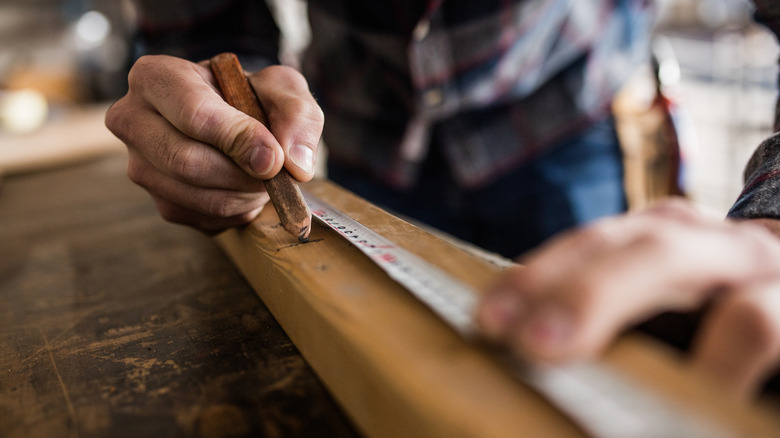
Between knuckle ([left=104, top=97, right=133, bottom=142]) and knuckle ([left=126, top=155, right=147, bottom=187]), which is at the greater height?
knuckle ([left=104, top=97, right=133, bottom=142])

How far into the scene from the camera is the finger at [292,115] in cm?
71

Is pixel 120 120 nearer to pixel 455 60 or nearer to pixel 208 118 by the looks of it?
pixel 208 118

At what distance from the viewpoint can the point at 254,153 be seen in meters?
0.68

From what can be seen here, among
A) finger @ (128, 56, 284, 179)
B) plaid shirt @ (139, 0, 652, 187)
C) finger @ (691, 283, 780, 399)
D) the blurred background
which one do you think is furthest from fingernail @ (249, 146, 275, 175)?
the blurred background

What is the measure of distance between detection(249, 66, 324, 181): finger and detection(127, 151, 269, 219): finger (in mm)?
101

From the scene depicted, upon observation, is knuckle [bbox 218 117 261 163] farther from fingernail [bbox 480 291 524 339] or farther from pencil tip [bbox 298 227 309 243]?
fingernail [bbox 480 291 524 339]

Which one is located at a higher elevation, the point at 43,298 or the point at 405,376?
the point at 405,376

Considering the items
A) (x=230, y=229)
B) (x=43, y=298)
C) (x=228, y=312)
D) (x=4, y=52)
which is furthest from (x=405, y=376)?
(x=4, y=52)

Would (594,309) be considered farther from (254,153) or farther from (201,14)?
(201,14)

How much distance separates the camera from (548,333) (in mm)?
328

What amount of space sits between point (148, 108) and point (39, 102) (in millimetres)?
3830

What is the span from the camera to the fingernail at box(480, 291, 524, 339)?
0.36 meters

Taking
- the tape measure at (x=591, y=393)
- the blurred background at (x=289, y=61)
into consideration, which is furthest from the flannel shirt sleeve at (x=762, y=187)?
the blurred background at (x=289, y=61)

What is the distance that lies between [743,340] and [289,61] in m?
1.56
